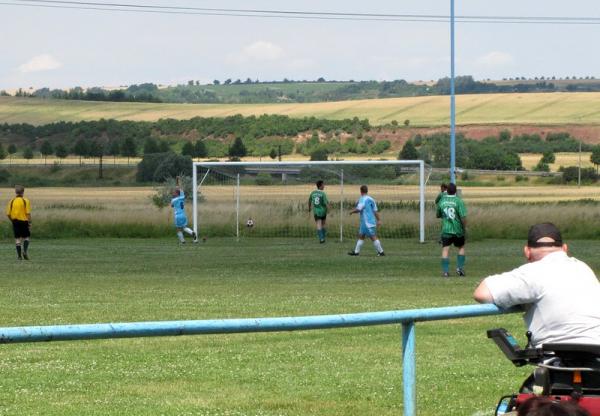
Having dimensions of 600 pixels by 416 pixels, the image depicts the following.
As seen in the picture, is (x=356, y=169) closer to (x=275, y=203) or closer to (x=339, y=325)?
(x=275, y=203)

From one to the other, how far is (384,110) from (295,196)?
281ft

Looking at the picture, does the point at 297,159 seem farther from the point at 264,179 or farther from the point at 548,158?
the point at 264,179

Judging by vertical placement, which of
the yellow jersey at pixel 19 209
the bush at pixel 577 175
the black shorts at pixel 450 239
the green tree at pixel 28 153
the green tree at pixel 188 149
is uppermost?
the yellow jersey at pixel 19 209

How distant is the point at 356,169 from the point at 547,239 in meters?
40.0

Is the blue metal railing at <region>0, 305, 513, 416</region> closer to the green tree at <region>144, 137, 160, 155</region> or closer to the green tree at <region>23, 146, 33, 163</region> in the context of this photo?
the green tree at <region>144, 137, 160, 155</region>

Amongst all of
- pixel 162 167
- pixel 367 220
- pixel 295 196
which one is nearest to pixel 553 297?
pixel 367 220

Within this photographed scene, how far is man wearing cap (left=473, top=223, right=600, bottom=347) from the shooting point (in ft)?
22.0

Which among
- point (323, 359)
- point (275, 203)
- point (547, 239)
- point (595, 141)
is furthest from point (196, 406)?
point (595, 141)

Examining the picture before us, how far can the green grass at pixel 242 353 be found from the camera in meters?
9.73

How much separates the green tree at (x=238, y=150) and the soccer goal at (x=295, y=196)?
4875cm

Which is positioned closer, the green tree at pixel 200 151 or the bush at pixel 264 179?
the bush at pixel 264 179

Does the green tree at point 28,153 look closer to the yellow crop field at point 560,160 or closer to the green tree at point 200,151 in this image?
the green tree at point 200,151

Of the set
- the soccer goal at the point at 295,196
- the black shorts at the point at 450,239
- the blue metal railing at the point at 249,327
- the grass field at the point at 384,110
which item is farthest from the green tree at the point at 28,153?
the blue metal railing at the point at 249,327

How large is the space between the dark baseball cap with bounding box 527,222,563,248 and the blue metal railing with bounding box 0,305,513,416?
415mm
